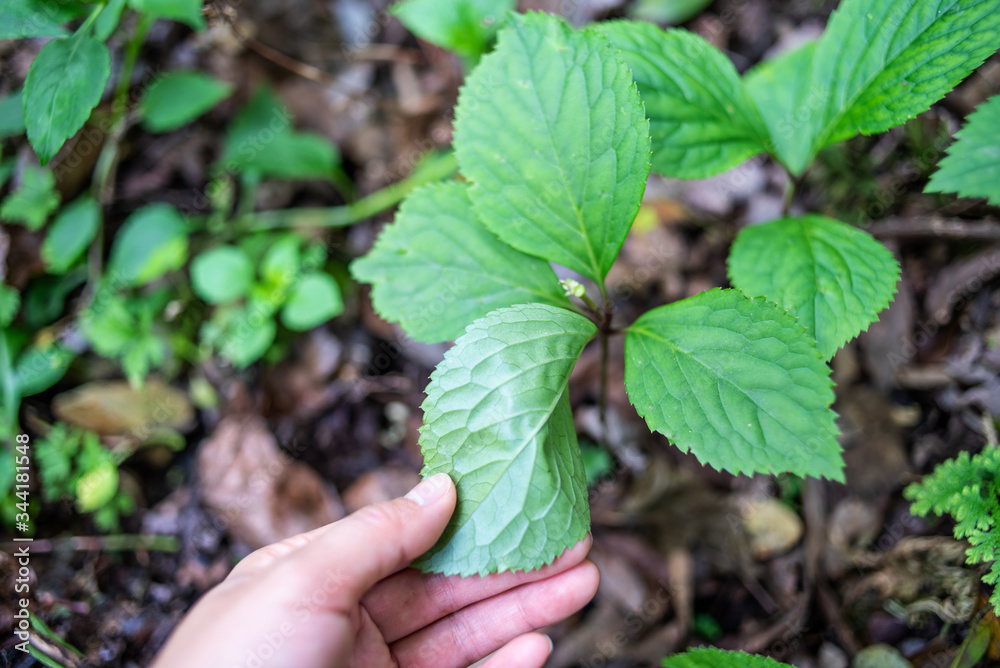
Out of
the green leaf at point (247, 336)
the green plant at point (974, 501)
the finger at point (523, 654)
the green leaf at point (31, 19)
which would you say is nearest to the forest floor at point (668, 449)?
the green leaf at point (247, 336)

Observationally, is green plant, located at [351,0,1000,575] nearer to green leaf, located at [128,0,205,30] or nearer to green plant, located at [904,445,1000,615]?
green plant, located at [904,445,1000,615]

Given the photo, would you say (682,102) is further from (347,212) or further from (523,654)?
(347,212)

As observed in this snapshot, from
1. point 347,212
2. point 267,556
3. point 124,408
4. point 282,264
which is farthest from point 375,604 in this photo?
point 347,212

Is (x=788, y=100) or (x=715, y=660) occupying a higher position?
(x=788, y=100)

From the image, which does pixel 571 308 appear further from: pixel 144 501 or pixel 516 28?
pixel 144 501

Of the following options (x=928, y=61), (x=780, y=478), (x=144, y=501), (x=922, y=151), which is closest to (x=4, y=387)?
(x=144, y=501)
